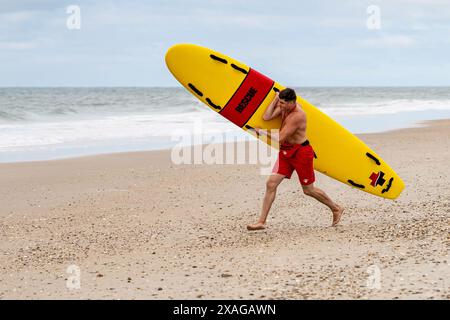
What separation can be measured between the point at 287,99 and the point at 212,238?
1579mm

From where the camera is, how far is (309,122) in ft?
25.0

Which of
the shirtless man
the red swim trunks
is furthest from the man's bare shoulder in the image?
the red swim trunks


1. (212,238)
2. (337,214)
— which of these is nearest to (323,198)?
(337,214)

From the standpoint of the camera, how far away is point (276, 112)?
675 centimetres

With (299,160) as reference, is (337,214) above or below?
below

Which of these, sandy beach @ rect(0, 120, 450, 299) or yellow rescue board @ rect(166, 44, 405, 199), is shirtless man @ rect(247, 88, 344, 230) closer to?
sandy beach @ rect(0, 120, 450, 299)

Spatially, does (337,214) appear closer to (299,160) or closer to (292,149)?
(299,160)

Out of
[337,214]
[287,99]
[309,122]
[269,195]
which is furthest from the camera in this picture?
[309,122]

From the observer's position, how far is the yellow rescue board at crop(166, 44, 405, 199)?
7.45 m

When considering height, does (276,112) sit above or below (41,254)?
above

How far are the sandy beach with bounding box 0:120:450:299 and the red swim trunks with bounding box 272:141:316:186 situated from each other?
59 centimetres
